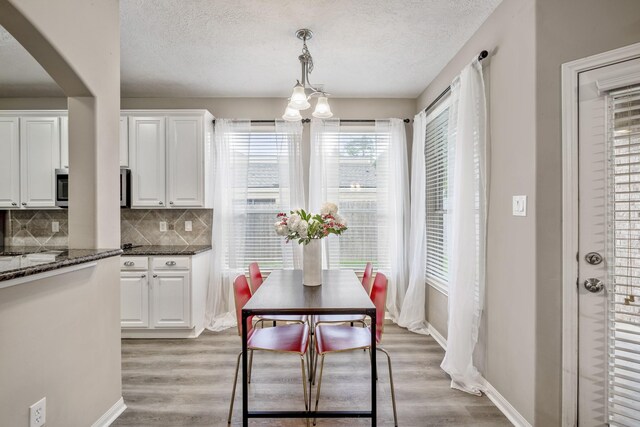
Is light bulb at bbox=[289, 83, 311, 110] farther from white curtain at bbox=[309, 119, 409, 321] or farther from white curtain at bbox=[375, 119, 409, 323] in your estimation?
white curtain at bbox=[375, 119, 409, 323]

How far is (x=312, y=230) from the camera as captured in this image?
2.26 meters

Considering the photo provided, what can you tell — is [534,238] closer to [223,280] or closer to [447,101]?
[447,101]

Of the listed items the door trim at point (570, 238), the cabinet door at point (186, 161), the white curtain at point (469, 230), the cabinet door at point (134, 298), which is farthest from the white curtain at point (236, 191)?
the door trim at point (570, 238)

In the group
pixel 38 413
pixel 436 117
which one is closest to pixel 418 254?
pixel 436 117

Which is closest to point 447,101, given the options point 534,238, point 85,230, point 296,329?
point 534,238

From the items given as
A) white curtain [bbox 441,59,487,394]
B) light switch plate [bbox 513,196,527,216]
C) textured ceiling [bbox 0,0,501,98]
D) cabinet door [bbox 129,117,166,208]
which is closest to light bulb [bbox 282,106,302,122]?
textured ceiling [bbox 0,0,501,98]

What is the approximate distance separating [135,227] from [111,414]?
2.33 meters

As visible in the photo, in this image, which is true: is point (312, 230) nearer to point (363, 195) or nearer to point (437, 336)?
point (363, 195)

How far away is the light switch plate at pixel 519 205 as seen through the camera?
6.29 feet

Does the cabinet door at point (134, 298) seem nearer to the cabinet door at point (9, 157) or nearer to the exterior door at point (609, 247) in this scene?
the cabinet door at point (9, 157)

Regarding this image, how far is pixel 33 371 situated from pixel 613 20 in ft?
10.5

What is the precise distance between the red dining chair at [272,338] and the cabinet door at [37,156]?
2782mm

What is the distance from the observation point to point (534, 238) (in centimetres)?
184

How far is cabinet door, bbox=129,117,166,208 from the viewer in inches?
138
